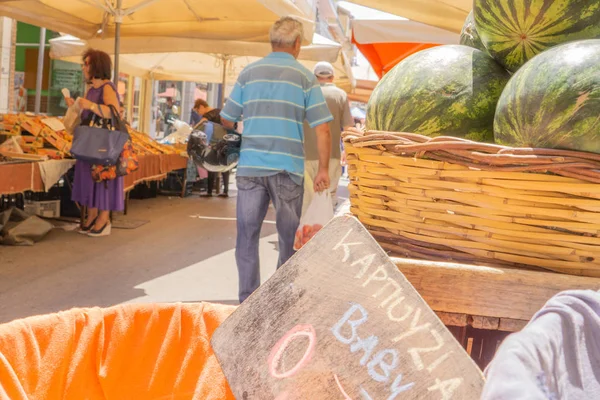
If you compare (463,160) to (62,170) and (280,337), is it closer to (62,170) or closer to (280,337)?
(280,337)

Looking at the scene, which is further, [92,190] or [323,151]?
[92,190]

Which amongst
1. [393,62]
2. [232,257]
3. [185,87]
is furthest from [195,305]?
[185,87]

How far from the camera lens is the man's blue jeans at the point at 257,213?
4.04 m

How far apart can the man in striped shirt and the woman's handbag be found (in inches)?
112

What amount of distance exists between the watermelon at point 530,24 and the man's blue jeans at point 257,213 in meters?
2.50

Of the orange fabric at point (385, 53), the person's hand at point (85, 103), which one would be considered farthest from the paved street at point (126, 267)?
the orange fabric at point (385, 53)

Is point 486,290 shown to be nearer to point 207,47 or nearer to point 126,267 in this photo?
point 126,267

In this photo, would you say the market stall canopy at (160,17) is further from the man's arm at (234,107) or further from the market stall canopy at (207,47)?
the man's arm at (234,107)

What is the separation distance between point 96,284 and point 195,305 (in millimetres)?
3830

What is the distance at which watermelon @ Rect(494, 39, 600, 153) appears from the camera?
1.22m

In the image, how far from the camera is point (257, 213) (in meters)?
4.09

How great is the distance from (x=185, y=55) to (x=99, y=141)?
6.07m

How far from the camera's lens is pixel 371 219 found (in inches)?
56.5

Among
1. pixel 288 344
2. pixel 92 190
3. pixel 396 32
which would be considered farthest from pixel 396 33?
pixel 288 344
